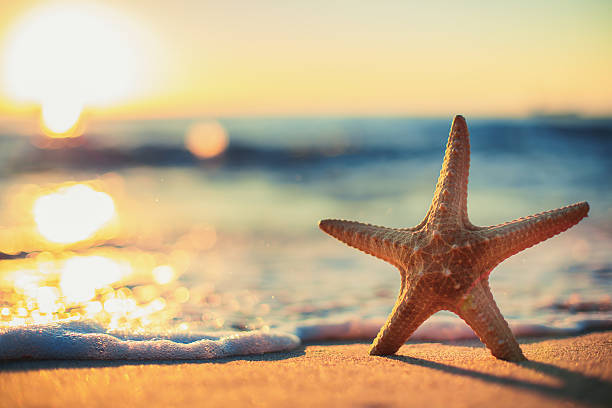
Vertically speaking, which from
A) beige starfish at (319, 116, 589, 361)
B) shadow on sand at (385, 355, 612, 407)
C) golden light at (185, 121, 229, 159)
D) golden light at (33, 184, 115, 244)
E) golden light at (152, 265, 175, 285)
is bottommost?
shadow on sand at (385, 355, 612, 407)

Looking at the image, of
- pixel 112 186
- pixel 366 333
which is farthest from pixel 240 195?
pixel 366 333

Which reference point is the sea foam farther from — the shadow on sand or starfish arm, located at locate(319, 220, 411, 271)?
the shadow on sand

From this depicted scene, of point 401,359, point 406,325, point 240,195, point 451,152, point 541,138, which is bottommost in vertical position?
point 401,359

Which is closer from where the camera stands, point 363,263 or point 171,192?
point 363,263

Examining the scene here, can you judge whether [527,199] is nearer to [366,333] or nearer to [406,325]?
[366,333]

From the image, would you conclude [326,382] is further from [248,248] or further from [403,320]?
[248,248]

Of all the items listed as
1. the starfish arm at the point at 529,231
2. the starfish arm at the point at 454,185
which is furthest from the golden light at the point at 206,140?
the starfish arm at the point at 529,231

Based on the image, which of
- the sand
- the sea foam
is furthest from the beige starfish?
the sea foam
